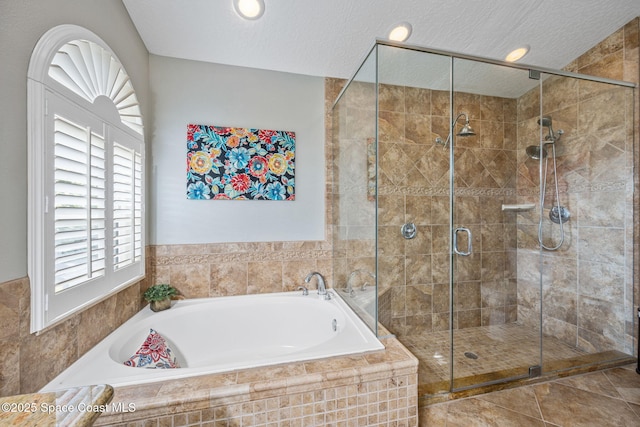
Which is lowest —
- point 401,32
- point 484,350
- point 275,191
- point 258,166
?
point 484,350

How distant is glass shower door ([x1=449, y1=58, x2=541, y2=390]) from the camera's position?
1982mm

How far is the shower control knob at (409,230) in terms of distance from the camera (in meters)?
2.21

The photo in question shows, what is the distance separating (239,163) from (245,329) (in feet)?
4.42

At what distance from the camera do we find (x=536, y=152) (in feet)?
6.75

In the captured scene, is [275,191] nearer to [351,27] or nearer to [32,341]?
[351,27]

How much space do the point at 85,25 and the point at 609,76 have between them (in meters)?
3.67

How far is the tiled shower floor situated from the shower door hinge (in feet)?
0.08

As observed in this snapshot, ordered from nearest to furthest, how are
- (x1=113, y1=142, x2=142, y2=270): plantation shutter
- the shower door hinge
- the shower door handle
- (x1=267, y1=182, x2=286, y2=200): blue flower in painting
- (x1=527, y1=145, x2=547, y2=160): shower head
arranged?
(x1=113, y1=142, x2=142, y2=270): plantation shutter
the shower door hinge
the shower door handle
(x1=527, y1=145, x2=547, y2=160): shower head
(x1=267, y1=182, x2=286, y2=200): blue flower in painting

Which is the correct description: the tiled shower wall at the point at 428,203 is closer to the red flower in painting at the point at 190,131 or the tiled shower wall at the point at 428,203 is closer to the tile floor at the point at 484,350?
the tile floor at the point at 484,350

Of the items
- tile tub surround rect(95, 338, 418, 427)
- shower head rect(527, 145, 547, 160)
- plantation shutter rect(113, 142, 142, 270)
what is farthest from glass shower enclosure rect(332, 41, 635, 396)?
plantation shutter rect(113, 142, 142, 270)

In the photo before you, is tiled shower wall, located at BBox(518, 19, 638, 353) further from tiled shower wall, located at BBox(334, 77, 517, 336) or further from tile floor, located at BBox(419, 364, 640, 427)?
tile floor, located at BBox(419, 364, 640, 427)

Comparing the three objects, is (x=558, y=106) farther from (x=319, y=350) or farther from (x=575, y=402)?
(x=319, y=350)

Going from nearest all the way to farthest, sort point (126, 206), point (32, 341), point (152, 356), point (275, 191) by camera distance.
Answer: point (32, 341)
point (152, 356)
point (126, 206)
point (275, 191)

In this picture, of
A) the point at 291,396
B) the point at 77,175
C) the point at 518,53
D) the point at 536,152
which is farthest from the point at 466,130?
the point at 77,175
